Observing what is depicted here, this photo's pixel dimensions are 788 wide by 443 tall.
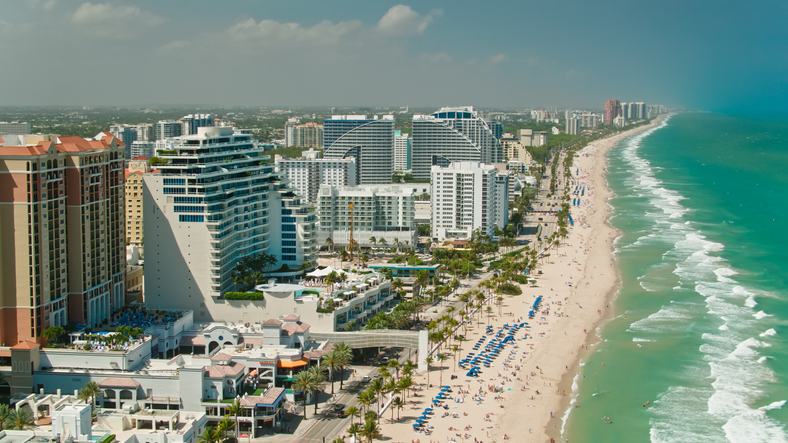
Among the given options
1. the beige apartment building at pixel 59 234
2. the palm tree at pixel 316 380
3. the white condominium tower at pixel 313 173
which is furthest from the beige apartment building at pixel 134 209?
the palm tree at pixel 316 380

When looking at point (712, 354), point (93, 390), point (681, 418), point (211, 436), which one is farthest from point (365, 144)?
point (211, 436)

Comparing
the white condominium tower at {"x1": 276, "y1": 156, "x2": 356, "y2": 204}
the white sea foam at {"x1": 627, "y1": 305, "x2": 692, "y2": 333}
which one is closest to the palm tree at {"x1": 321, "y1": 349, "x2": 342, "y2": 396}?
the white sea foam at {"x1": 627, "y1": 305, "x2": 692, "y2": 333}

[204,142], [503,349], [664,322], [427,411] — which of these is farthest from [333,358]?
[664,322]

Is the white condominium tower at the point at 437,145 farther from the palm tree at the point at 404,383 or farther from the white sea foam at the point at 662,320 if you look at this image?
the palm tree at the point at 404,383

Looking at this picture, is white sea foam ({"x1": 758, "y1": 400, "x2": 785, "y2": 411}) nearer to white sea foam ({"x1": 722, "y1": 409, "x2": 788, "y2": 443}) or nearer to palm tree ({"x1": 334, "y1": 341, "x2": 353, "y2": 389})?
white sea foam ({"x1": 722, "y1": 409, "x2": 788, "y2": 443})

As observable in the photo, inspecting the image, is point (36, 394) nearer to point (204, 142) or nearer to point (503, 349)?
point (204, 142)

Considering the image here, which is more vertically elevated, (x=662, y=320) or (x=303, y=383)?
(x=303, y=383)

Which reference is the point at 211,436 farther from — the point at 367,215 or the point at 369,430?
the point at 367,215
